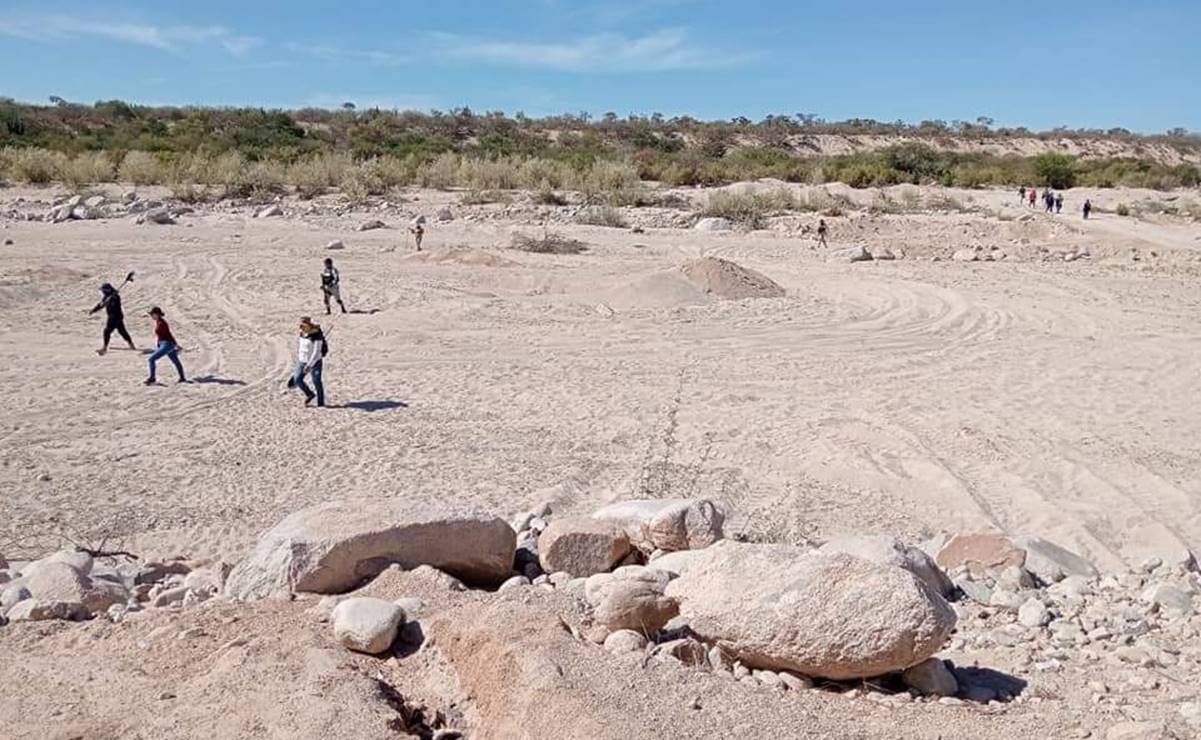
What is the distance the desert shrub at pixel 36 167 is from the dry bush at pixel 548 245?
23410 mm

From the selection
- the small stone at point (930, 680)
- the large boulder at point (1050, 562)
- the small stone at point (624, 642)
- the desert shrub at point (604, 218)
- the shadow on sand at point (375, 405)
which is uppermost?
the desert shrub at point (604, 218)

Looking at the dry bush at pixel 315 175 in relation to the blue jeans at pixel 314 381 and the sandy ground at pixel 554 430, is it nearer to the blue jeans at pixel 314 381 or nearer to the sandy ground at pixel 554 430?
the sandy ground at pixel 554 430

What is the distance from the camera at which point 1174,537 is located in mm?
9914

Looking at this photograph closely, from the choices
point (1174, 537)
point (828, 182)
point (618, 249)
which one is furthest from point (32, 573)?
point (828, 182)

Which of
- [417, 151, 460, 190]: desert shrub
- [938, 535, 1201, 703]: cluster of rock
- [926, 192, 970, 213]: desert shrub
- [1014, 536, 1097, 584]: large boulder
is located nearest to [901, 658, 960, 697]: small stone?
[938, 535, 1201, 703]: cluster of rock

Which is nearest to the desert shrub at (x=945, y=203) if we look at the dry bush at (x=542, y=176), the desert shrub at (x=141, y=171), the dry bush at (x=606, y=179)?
the dry bush at (x=606, y=179)

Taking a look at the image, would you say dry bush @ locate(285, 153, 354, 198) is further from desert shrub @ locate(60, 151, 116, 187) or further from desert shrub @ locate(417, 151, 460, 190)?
desert shrub @ locate(60, 151, 116, 187)

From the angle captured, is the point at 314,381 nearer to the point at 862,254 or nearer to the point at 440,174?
the point at 862,254

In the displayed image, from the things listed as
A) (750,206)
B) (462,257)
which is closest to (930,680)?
(462,257)

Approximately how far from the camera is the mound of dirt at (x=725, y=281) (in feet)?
73.9

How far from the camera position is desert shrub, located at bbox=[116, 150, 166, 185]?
4350 centimetres

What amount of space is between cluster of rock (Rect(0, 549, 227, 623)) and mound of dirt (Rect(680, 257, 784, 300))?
15905mm

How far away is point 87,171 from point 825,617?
45118 millimetres

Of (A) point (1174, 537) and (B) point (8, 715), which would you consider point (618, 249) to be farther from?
(B) point (8, 715)
